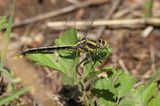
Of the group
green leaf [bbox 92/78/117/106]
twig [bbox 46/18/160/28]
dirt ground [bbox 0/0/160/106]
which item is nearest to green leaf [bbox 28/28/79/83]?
green leaf [bbox 92/78/117/106]

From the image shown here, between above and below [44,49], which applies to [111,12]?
above

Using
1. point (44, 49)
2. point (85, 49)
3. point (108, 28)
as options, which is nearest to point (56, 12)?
point (108, 28)

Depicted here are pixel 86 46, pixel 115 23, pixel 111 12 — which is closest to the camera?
pixel 86 46

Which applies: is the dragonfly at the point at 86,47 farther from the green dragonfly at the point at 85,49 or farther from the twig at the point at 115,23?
the twig at the point at 115,23

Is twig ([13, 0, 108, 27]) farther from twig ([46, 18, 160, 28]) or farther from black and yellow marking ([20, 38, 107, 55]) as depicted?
black and yellow marking ([20, 38, 107, 55])

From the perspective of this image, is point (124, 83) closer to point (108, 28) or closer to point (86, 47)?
point (86, 47)

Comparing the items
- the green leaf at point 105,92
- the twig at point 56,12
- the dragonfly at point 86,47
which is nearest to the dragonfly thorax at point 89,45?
the dragonfly at point 86,47

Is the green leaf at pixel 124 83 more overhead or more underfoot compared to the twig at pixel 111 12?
more underfoot
